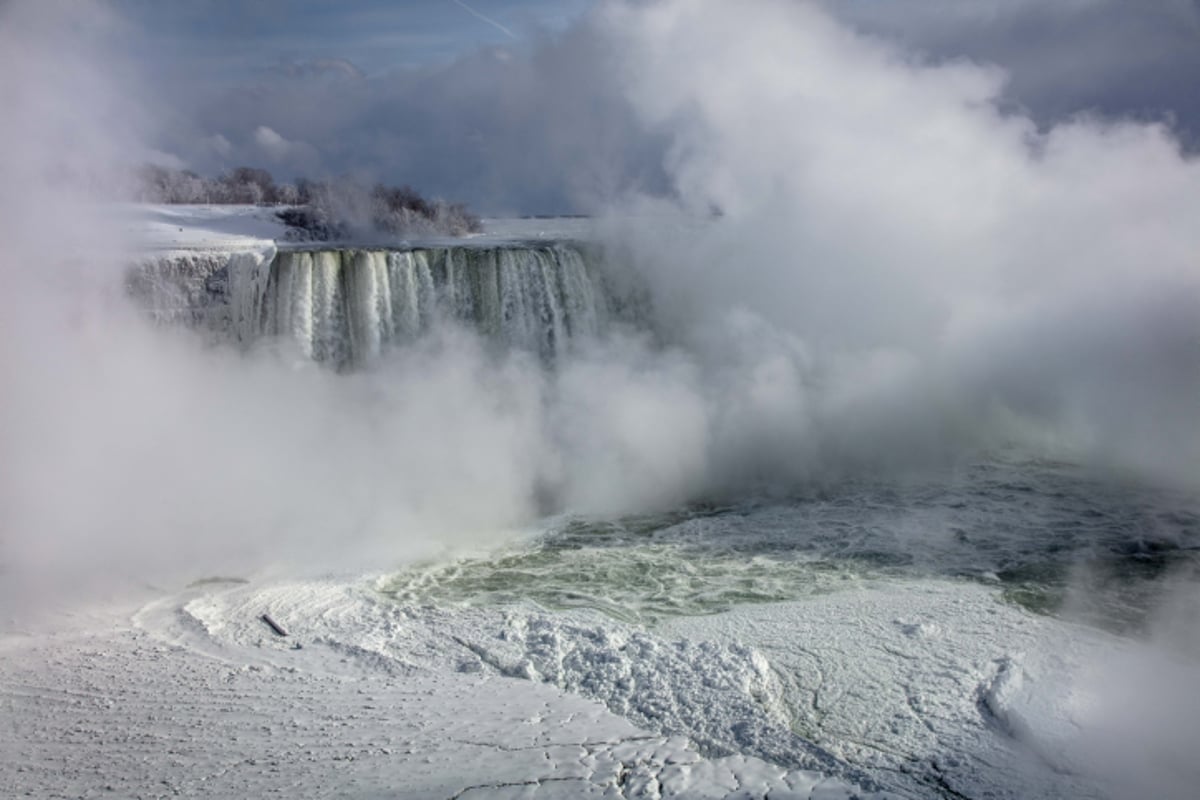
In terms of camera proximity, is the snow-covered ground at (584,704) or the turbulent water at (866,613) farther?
the turbulent water at (866,613)

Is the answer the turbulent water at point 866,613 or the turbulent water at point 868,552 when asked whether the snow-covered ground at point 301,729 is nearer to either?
the turbulent water at point 866,613

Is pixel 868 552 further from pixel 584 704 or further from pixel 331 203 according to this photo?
pixel 331 203

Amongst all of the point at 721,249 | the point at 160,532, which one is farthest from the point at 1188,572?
the point at 160,532

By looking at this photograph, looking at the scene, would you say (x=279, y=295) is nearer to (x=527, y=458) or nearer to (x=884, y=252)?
(x=527, y=458)

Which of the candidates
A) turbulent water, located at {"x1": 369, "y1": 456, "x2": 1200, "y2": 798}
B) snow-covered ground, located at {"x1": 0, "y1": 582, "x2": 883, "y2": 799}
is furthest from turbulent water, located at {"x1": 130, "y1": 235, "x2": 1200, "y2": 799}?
snow-covered ground, located at {"x1": 0, "y1": 582, "x2": 883, "y2": 799}

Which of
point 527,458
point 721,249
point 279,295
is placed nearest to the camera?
point 527,458

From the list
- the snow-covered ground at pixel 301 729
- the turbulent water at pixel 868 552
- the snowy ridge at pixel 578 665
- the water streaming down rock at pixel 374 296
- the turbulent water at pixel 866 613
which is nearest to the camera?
the snow-covered ground at pixel 301 729

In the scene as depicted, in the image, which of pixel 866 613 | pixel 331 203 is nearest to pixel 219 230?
pixel 331 203

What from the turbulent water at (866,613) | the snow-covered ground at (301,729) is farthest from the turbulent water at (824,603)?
the snow-covered ground at (301,729)
